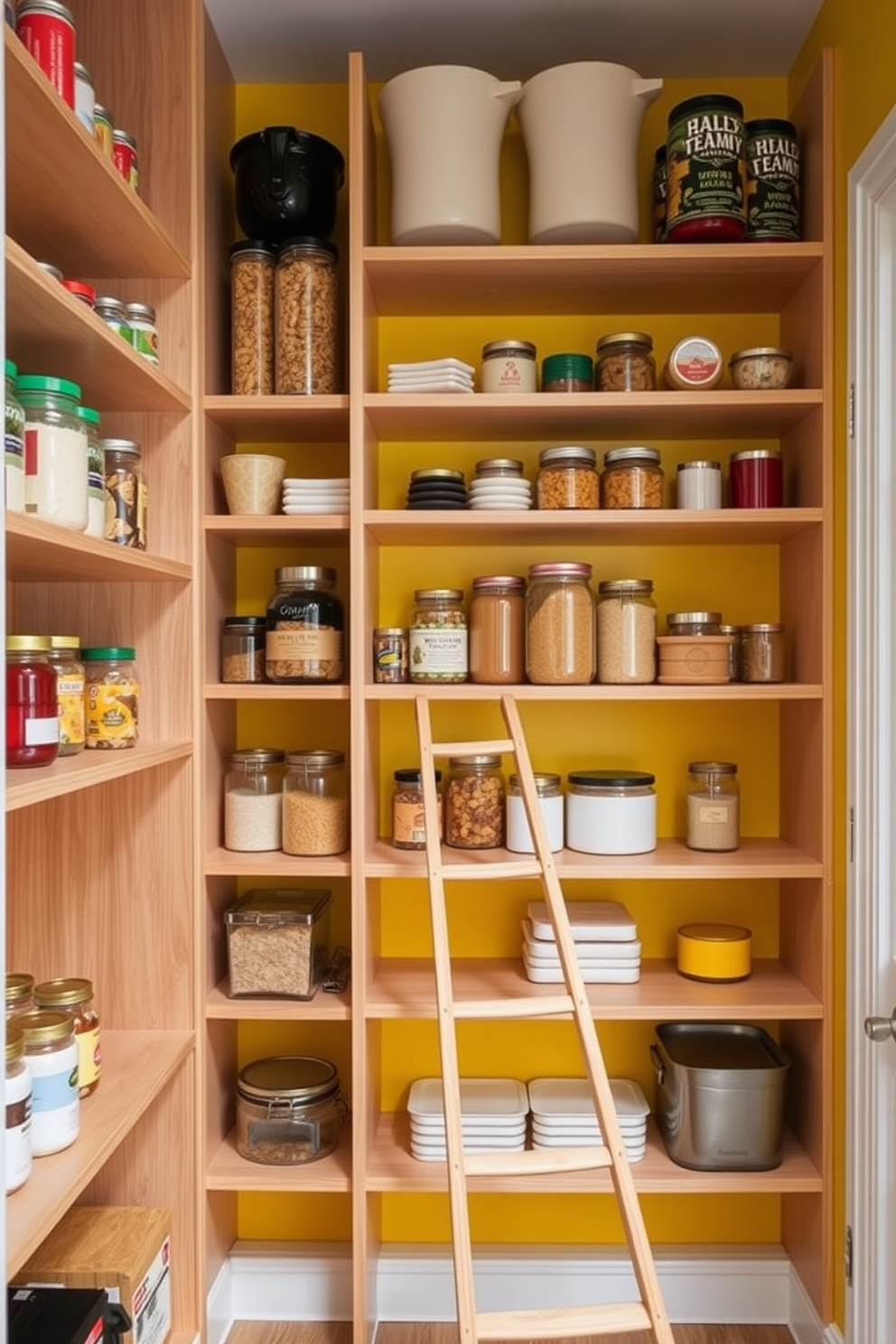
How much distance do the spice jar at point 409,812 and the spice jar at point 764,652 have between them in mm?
675

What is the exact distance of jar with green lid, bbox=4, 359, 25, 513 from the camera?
125 cm

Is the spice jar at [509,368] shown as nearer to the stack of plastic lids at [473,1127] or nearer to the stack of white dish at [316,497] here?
the stack of white dish at [316,497]

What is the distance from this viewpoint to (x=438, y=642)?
78.7 inches

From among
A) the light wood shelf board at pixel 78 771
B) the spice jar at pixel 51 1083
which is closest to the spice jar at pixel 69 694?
the light wood shelf board at pixel 78 771

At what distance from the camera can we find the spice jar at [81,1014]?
1601mm

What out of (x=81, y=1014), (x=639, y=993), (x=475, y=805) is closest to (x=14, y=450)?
(x=81, y=1014)

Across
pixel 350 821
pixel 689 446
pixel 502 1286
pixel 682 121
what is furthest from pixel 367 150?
pixel 502 1286

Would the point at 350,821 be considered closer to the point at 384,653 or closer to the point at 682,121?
the point at 384,653

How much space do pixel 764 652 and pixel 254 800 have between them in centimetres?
107

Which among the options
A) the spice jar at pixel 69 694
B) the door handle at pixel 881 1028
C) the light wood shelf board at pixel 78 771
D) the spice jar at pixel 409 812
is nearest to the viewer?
the light wood shelf board at pixel 78 771

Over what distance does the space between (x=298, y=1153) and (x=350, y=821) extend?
27.0 inches

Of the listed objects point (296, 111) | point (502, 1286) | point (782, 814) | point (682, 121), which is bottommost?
point (502, 1286)

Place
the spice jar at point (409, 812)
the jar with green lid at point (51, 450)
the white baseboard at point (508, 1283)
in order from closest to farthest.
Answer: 1. the jar with green lid at point (51, 450)
2. the spice jar at point (409, 812)
3. the white baseboard at point (508, 1283)

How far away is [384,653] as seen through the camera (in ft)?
6.67
